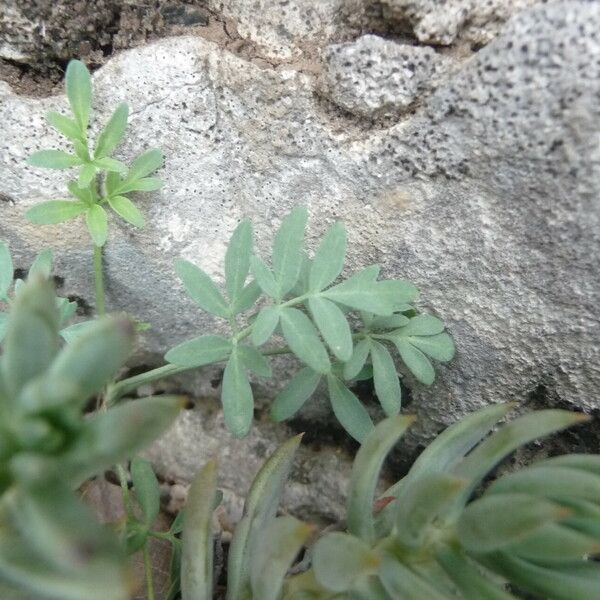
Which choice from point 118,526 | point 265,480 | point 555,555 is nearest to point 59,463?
point 118,526

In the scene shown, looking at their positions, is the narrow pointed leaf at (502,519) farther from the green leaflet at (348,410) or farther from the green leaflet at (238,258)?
the green leaflet at (238,258)

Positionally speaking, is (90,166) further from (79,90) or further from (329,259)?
(329,259)

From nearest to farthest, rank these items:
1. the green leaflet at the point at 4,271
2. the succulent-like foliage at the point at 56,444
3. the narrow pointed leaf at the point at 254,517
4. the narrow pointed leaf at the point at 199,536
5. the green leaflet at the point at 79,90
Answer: the succulent-like foliage at the point at 56,444 → the narrow pointed leaf at the point at 199,536 → the narrow pointed leaf at the point at 254,517 → the green leaflet at the point at 79,90 → the green leaflet at the point at 4,271

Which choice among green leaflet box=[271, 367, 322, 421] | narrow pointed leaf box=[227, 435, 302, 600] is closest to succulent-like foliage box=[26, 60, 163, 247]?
green leaflet box=[271, 367, 322, 421]

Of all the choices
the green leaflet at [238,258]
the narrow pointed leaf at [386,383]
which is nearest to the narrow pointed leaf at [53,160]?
the green leaflet at [238,258]

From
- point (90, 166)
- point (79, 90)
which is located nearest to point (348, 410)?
point (90, 166)

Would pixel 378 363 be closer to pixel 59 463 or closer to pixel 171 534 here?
pixel 171 534

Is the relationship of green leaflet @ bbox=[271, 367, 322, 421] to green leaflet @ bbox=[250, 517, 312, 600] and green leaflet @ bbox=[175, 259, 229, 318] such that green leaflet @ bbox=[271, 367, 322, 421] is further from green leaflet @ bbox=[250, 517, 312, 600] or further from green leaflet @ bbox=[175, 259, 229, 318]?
green leaflet @ bbox=[250, 517, 312, 600]
